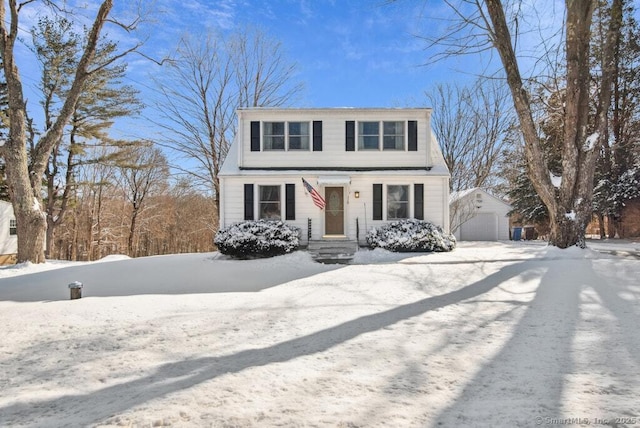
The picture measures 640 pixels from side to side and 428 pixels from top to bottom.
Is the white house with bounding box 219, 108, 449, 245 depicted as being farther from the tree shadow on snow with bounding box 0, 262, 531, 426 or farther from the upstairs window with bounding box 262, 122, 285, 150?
the tree shadow on snow with bounding box 0, 262, 531, 426

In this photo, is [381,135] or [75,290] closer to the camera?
[75,290]

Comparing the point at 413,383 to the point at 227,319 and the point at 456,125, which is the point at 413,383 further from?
the point at 456,125

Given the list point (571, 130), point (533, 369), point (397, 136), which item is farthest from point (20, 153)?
point (571, 130)

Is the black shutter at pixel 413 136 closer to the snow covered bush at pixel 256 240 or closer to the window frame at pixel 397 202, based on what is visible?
the window frame at pixel 397 202

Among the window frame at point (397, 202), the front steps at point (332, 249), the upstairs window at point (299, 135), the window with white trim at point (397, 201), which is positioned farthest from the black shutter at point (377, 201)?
the upstairs window at point (299, 135)

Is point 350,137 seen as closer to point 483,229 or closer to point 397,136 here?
point 397,136

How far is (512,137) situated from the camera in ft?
69.6

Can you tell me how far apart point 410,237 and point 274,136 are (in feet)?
21.7

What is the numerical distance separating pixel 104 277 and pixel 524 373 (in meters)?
8.92

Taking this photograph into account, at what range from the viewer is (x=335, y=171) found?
1312cm

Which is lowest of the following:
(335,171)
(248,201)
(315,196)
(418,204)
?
(418,204)

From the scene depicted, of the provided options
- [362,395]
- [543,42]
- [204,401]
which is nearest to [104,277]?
[204,401]

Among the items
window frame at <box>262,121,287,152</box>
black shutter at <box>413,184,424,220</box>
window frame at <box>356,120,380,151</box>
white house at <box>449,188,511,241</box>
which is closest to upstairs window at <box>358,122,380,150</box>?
window frame at <box>356,120,380,151</box>

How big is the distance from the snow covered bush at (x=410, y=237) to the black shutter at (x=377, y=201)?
2.16ft
